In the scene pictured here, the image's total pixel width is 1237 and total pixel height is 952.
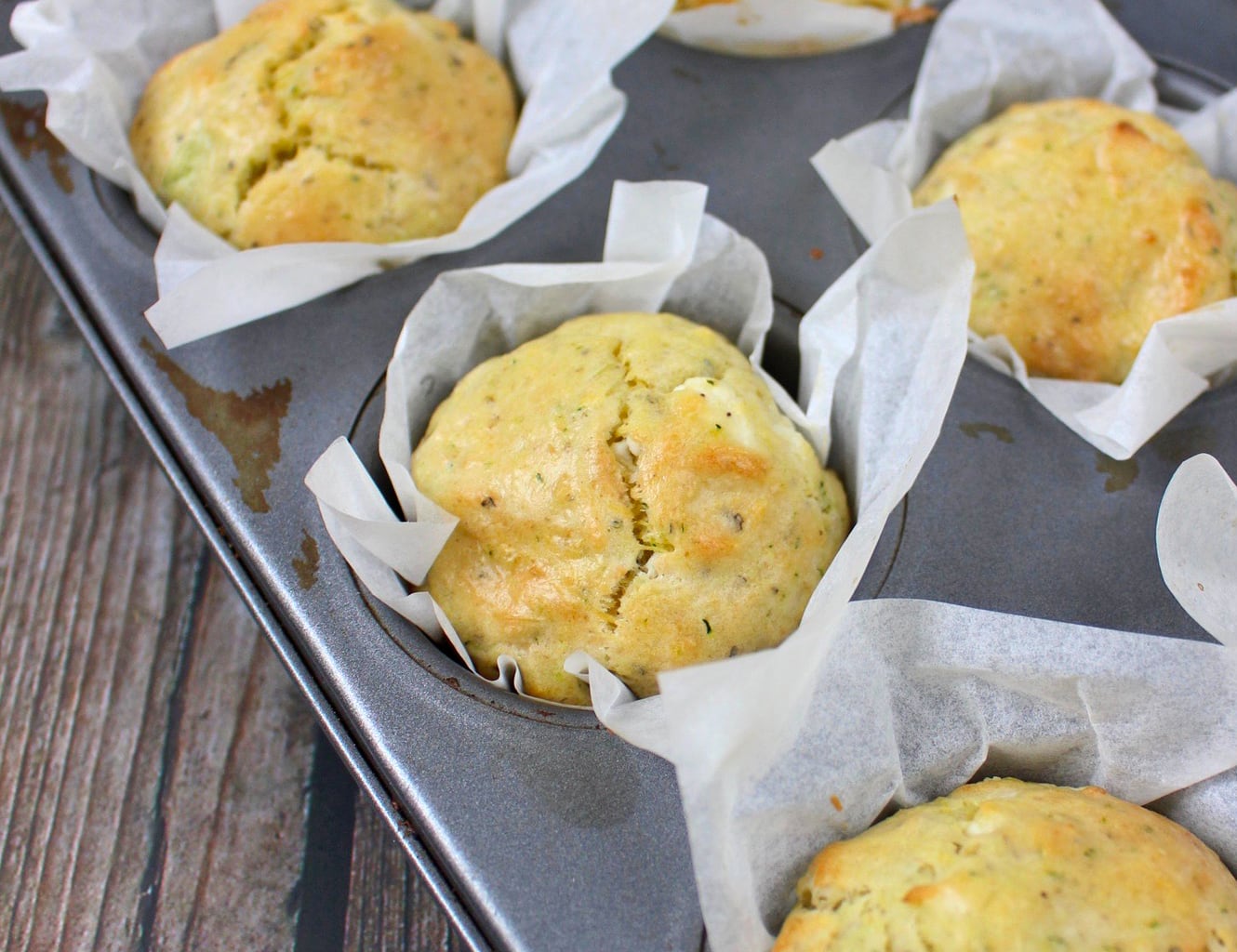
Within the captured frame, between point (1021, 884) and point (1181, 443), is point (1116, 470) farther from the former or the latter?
point (1021, 884)

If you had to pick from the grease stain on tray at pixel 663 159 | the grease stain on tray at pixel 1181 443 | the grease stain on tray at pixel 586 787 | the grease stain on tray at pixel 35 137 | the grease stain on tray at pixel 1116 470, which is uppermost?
the grease stain on tray at pixel 35 137

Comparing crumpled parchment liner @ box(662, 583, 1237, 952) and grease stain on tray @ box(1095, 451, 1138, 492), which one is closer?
crumpled parchment liner @ box(662, 583, 1237, 952)

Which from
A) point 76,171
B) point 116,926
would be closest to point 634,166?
point 76,171

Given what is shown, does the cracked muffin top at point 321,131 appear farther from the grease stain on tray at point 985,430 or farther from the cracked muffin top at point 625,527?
the grease stain on tray at point 985,430

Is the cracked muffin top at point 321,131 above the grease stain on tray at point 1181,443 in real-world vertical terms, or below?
above

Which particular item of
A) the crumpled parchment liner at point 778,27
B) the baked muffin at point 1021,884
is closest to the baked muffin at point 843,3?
the crumpled parchment liner at point 778,27

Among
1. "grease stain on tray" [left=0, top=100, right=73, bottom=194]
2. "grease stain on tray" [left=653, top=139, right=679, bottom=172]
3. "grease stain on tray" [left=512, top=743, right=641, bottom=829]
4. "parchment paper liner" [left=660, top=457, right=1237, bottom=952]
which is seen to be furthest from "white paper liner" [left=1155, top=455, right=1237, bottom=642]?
"grease stain on tray" [left=0, top=100, right=73, bottom=194]

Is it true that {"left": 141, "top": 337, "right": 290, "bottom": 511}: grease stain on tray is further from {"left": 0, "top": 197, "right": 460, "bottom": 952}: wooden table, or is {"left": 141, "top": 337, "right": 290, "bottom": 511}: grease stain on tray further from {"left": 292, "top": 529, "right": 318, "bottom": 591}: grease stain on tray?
{"left": 0, "top": 197, "right": 460, "bottom": 952}: wooden table
